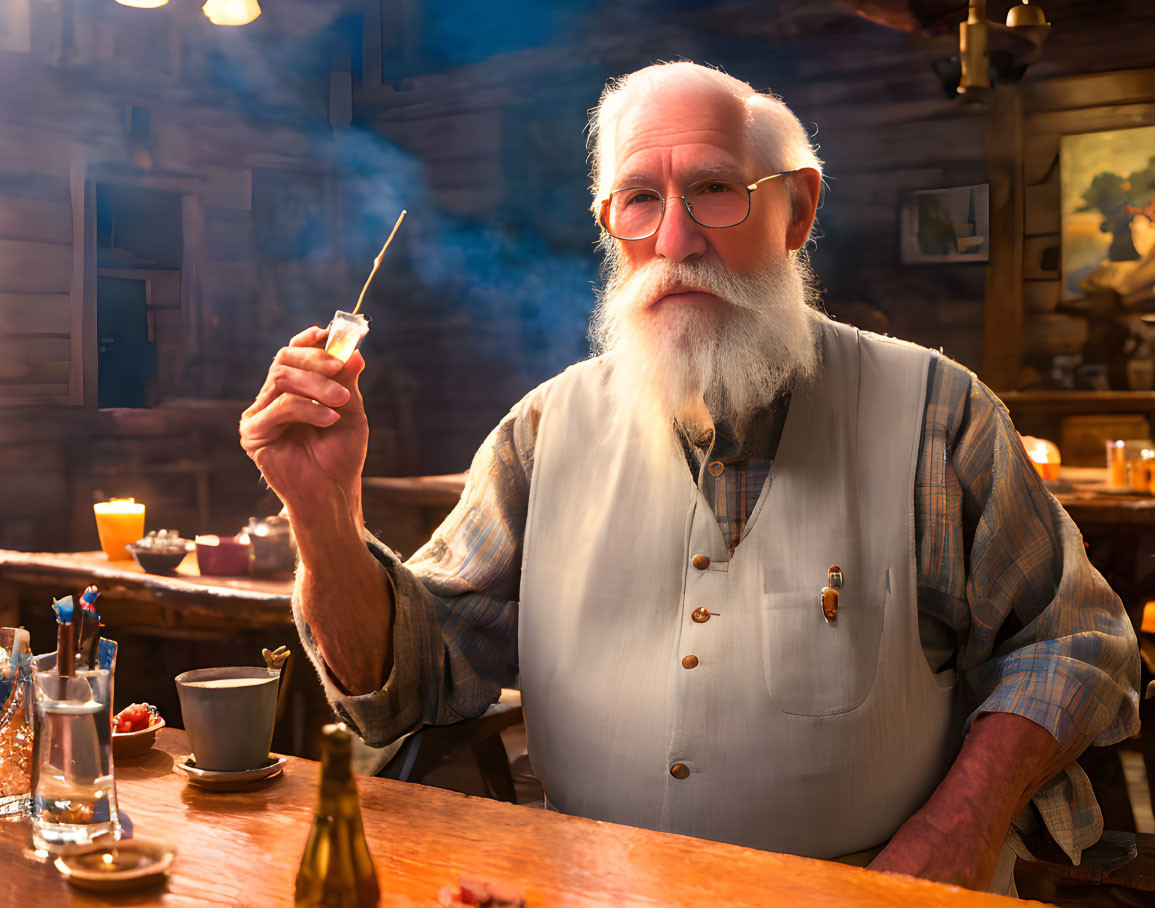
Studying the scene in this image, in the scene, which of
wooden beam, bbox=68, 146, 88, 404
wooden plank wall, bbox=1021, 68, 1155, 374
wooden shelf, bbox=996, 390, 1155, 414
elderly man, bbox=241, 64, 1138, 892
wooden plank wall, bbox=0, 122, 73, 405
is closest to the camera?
elderly man, bbox=241, 64, 1138, 892

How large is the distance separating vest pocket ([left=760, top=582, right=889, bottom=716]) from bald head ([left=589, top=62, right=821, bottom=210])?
72cm

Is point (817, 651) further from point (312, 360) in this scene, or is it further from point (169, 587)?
point (169, 587)

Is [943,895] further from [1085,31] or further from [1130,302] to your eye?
[1085,31]

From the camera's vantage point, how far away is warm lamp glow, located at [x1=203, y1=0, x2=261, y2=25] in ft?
13.8

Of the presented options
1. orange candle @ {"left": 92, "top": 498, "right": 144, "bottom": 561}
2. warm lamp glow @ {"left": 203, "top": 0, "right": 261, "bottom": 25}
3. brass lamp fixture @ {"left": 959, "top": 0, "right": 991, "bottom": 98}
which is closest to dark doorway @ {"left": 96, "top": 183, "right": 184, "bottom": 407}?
warm lamp glow @ {"left": 203, "top": 0, "right": 261, "bottom": 25}

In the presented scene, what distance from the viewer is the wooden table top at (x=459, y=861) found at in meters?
0.89

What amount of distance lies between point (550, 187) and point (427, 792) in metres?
6.09

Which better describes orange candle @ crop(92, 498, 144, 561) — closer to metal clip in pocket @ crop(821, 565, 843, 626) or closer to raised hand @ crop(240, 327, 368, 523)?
raised hand @ crop(240, 327, 368, 523)

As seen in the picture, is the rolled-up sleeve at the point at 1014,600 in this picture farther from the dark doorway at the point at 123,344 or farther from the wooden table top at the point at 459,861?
the dark doorway at the point at 123,344

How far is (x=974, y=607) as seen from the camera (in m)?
1.51

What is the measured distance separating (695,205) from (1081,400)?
16.8 feet

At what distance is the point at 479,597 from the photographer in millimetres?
1664

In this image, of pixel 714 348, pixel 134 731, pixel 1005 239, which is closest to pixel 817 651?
pixel 714 348

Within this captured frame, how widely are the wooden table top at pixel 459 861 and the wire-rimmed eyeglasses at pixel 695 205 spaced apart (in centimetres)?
93
